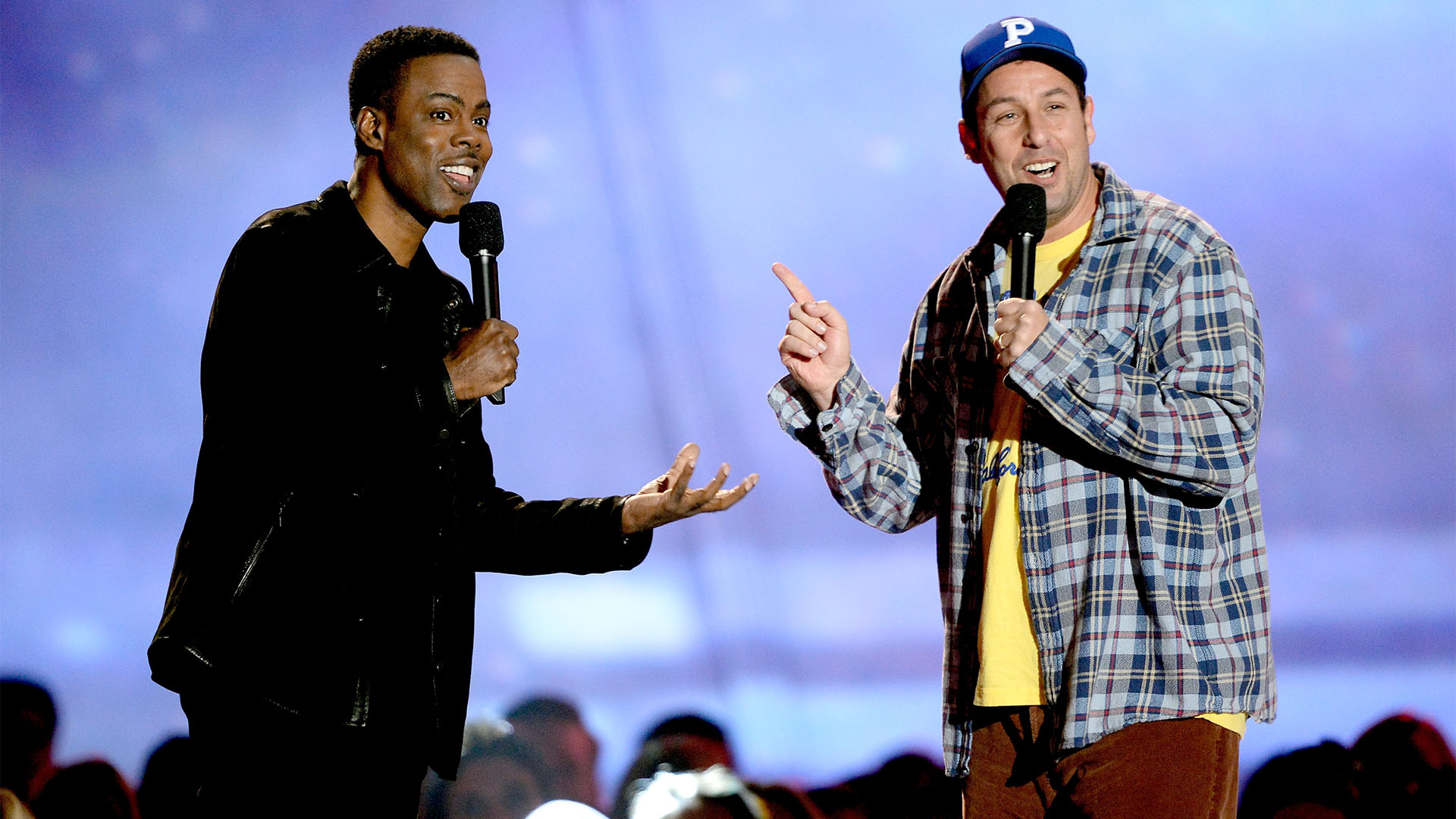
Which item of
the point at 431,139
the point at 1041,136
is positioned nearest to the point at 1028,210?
the point at 1041,136

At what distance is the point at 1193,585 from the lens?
4.36 ft

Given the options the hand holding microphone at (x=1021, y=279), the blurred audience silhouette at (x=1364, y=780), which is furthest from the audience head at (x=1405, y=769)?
the hand holding microphone at (x=1021, y=279)

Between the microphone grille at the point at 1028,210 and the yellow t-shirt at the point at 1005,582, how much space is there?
0.25 feet

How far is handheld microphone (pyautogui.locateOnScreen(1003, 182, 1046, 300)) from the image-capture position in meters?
1.39

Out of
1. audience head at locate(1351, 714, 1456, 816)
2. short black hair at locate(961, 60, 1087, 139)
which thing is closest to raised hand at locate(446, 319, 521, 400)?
short black hair at locate(961, 60, 1087, 139)

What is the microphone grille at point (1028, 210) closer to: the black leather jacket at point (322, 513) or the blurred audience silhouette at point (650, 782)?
the black leather jacket at point (322, 513)

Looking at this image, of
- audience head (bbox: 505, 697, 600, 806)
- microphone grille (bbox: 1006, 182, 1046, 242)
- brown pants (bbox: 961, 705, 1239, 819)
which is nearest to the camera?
brown pants (bbox: 961, 705, 1239, 819)

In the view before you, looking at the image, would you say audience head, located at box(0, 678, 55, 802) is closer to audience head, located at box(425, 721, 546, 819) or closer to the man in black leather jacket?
audience head, located at box(425, 721, 546, 819)

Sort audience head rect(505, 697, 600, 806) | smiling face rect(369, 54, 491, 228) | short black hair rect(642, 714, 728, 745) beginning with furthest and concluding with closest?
short black hair rect(642, 714, 728, 745) → audience head rect(505, 697, 600, 806) → smiling face rect(369, 54, 491, 228)

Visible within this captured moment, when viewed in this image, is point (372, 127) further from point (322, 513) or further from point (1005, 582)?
point (1005, 582)

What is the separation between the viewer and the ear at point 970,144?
1.62 metres

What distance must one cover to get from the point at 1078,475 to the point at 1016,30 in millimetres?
595

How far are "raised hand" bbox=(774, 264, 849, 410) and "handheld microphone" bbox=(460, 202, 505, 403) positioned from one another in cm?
37

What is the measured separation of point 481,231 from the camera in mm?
1588
